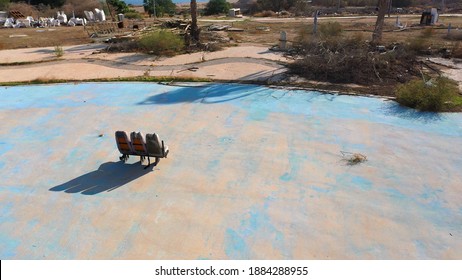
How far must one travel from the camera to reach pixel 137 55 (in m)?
18.9

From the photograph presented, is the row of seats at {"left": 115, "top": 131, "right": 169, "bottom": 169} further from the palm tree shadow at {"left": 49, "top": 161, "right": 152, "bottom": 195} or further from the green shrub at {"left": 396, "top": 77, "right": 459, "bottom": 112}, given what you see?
the green shrub at {"left": 396, "top": 77, "right": 459, "bottom": 112}

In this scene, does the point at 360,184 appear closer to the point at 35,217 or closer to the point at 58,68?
the point at 35,217

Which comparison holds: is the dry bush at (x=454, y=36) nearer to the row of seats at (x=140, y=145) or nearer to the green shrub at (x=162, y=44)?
the green shrub at (x=162, y=44)

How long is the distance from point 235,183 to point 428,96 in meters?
7.09

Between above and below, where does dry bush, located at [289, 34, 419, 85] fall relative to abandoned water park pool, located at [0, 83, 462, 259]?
above

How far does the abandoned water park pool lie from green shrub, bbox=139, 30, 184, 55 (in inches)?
316

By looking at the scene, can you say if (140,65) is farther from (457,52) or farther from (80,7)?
(80,7)

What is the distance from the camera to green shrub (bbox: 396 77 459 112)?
1079 cm

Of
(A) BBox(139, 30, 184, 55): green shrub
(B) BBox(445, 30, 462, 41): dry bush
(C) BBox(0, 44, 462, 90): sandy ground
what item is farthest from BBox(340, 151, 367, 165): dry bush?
(B) BBox(445, 30, 462, 41): dry bush

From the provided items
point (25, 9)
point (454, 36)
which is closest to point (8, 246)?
point (454, 36)

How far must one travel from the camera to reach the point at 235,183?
740 centimetres

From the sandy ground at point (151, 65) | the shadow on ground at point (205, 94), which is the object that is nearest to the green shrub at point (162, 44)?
the sandy ground at point (151, 65)

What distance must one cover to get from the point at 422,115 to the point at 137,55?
13.8 metres
